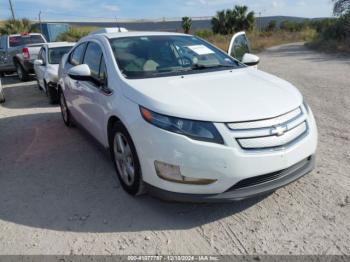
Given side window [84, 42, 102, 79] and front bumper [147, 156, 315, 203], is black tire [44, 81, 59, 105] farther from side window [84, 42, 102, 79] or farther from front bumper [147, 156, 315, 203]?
front bumper [147, 156, 315, 203]

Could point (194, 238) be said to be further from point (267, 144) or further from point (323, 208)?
point (323, 208)

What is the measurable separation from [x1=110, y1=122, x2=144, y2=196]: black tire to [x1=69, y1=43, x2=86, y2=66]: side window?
5.99 feet

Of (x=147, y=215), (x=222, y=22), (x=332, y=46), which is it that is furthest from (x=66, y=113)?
(x=222, y=22)

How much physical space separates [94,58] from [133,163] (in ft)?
5.73

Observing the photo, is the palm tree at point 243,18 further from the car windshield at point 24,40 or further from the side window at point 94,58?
the side window at point 94,58

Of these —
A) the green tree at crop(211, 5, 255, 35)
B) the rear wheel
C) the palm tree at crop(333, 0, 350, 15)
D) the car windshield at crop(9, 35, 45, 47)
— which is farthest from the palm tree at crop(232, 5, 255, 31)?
the rear wheel

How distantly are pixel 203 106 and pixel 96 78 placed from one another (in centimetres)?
164

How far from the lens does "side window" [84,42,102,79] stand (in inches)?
162

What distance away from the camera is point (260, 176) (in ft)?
9.34

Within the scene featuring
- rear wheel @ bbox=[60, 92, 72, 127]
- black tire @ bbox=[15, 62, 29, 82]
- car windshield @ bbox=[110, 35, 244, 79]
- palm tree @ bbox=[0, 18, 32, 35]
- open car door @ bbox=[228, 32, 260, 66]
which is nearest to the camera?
car windshield @ bbox=[110, 35, 244, 79]

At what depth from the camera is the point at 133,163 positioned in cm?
322

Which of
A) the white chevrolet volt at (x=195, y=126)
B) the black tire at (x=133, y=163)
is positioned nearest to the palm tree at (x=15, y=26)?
the white chevrolet volt at (x=195, y=126)

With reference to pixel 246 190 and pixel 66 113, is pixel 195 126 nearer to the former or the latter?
pixel 246 190

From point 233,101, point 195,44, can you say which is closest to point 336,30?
point 195,44
